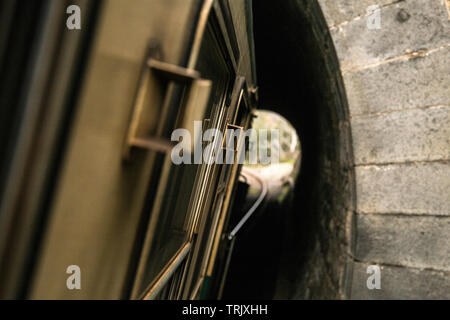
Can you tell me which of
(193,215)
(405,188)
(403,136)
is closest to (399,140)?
(403,136)

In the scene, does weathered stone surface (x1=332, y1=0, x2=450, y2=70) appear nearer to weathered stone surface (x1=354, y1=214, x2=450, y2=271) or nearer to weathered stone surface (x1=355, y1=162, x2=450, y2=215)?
weathered stone surface (x1=355, y1=162, x2=450, y2=215)

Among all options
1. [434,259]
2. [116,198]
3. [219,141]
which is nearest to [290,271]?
[434,259]

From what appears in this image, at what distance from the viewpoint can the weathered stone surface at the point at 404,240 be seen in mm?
1858

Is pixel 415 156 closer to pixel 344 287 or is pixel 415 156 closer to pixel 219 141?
pixel 344 287

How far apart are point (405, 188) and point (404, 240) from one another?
1.22 ft

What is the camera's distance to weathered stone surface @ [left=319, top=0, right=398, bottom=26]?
1.99m

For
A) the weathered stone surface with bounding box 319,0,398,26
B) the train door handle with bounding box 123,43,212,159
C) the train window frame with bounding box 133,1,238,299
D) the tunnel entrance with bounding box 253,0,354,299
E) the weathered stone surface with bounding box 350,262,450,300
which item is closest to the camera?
the train door handle with bounding box 123,43,212,159

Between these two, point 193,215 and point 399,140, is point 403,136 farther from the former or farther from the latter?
point 193,215

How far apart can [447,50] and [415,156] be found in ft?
2.46

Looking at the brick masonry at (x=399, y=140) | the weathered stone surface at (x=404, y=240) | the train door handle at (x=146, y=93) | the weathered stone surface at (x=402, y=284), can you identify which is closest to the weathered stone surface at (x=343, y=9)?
the brick masonry at (x=399, y=140)

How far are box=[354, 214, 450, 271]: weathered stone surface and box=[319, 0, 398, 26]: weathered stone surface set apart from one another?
4.91 ft

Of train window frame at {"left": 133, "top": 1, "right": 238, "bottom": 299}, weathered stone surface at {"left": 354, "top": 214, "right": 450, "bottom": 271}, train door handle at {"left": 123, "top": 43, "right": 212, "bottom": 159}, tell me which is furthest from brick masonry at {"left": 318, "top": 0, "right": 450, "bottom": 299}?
train door handle at {"left": 123, "top": 43, "right": 212, "bottom": 159}

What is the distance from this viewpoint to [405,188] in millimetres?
1928

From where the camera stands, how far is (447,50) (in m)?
1.84
